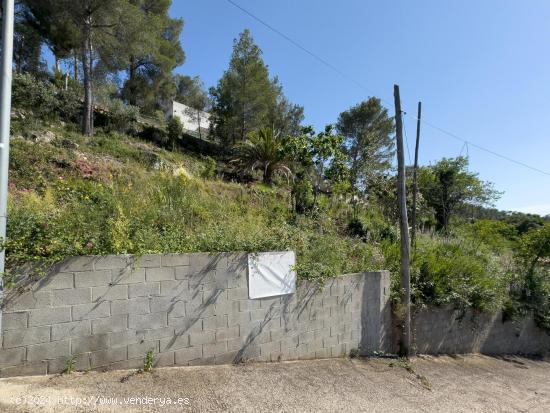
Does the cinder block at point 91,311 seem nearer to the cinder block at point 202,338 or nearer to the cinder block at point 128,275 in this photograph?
the cinder block at point 128,275

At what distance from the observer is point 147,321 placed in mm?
3986

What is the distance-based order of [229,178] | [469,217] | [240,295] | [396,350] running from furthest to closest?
[469,217] → [229,178] → [396,350] → [240,295]

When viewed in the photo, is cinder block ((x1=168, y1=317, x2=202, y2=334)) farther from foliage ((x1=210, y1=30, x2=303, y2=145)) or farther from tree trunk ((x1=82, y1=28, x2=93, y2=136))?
foliage ((x1=210, y1=30, x2=303, y2=145))

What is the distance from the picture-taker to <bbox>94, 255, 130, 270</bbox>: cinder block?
3715 mm

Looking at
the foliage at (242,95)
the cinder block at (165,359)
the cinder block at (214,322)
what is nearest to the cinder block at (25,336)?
the cinder block at (165,359)

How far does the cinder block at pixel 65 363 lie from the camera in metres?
3.43

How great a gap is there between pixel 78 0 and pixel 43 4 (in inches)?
92.7

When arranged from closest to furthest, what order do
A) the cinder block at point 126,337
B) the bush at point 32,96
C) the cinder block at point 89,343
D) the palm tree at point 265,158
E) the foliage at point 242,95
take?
the cinder block at point 89,343 < the cinder block at point 126,337 < the bush at point 32,96 < the palm tree at point 265,158 < the foliage at point 242,95

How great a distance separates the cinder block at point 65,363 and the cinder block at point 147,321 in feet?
1.70

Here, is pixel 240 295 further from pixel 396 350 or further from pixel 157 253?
pixel 396 350

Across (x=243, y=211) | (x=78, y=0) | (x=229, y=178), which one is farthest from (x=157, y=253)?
(x=78, y=0)

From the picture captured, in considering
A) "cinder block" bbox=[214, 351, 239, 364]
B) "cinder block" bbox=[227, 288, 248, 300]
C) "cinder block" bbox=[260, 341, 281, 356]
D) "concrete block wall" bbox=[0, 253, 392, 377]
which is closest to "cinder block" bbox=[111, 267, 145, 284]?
"concrete block wall" bbox=[0, 253, 392, 377]

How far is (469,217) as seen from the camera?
17.6 metres

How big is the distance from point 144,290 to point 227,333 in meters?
1.32
